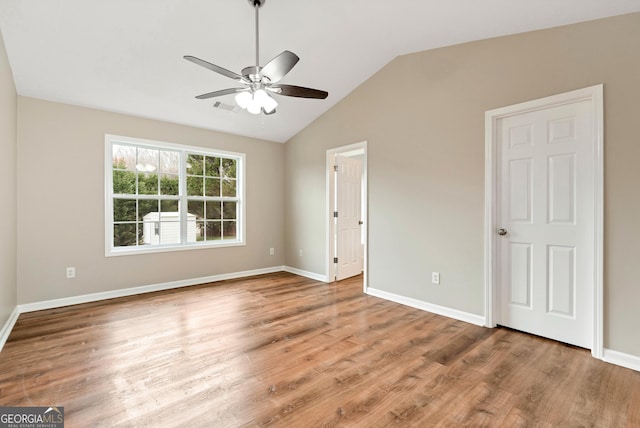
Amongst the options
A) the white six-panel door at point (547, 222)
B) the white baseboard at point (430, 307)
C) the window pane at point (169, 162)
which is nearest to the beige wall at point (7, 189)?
the window pane at point (169, 162)

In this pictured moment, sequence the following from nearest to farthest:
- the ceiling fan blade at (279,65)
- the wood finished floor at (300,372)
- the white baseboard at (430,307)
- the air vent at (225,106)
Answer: the wood finished floor at (300,372), the ceiling fan blade at (279,65), the white baseboard at (430,307), the air vent at (225,106)

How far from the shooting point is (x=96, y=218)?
381 cm

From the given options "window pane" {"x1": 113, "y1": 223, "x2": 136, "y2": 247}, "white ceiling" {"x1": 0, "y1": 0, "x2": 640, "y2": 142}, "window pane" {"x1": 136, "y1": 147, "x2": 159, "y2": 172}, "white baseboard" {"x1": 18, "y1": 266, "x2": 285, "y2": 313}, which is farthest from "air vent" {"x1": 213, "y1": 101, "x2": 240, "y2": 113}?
"white baseboard" {"x1": 18, "y1": 266, "x2": 285, "y2": 313}

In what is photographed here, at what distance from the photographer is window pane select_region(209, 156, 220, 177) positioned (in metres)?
4.84

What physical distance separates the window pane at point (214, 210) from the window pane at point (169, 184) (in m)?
0.55

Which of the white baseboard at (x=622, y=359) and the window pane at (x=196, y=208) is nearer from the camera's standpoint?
the white baseboard at (x=622, y=359)

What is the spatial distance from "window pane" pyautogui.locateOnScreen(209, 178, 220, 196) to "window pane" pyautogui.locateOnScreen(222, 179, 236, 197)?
0.11 metres

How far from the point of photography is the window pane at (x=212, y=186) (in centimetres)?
485

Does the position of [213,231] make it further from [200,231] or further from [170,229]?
[170,229]

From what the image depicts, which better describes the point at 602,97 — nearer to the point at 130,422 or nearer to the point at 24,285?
the point at 130,422

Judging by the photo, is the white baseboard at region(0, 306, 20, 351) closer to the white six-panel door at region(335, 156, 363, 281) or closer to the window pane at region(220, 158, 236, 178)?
the window pane at region(220, 158, 236, 178)

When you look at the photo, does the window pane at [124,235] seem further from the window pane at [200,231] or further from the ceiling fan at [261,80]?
the ceiling fan at [261,80]

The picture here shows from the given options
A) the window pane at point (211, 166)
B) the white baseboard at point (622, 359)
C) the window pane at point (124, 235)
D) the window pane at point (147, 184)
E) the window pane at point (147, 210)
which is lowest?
the white baseboard at point (622, 359)

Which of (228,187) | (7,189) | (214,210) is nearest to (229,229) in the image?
(214,210)
